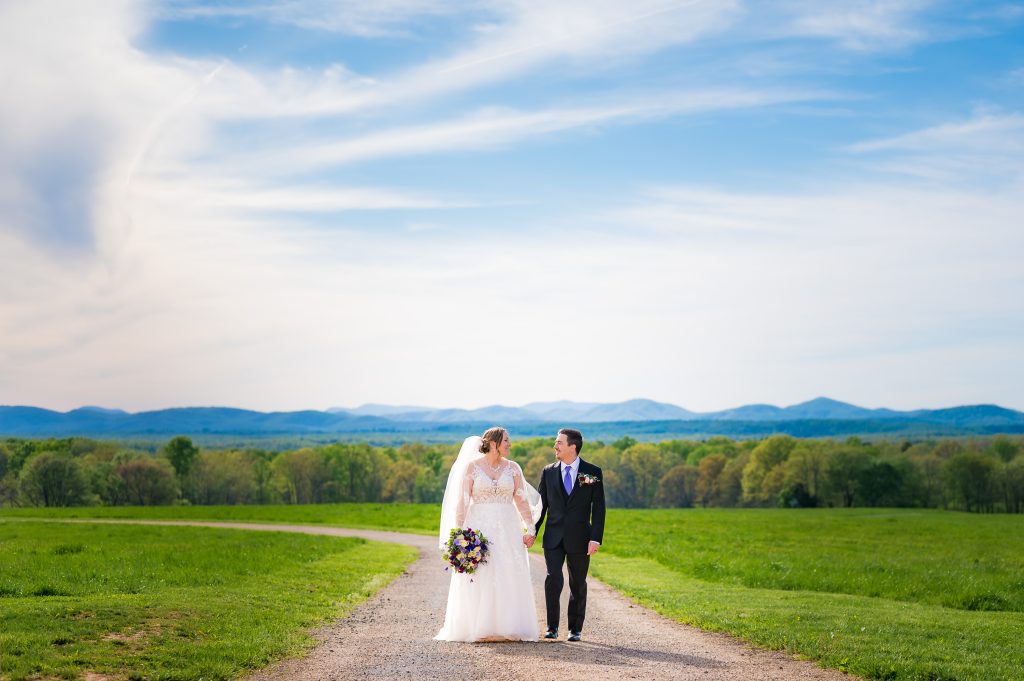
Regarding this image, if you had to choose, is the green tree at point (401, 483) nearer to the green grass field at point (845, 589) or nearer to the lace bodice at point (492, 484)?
the green grass field at point (845, 589)

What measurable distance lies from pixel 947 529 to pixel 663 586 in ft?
146

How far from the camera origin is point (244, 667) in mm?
13047

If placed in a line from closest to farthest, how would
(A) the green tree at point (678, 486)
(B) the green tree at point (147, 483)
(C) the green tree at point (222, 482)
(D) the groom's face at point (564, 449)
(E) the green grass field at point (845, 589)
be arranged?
(E) the green grass field at point (845, 589) → (D) the groom's face at point (564, 449) → (B) the green tree at point (147, 483) → (C) the green tree at point (222, 482) → (A) the green tree at point (678, 486)

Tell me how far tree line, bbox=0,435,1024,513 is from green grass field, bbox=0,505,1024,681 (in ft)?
126

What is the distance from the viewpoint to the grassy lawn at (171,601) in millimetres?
12656

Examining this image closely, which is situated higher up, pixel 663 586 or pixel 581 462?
pixel 581 462

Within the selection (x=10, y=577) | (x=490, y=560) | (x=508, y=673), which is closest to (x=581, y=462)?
(x=490, y=560)

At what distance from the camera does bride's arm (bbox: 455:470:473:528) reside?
15113 mm

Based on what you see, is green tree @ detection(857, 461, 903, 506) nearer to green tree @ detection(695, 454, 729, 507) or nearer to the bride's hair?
green tree @ detection(695, 454, 729, 507)

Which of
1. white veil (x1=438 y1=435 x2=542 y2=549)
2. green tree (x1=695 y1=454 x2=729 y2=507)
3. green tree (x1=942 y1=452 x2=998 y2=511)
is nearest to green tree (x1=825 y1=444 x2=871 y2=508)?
green tree (x1=942 y1=452 x2=998 y2=511)

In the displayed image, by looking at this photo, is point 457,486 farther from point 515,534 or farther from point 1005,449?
point 1005,449

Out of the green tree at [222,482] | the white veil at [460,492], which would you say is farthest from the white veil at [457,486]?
the green tree at [222,482]

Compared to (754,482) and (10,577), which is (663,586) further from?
(754,482)

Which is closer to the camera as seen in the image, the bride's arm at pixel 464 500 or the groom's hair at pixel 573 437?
the groom's hair at pixel 573 437
